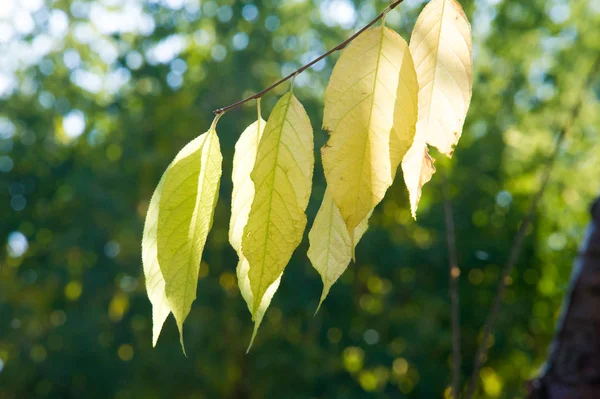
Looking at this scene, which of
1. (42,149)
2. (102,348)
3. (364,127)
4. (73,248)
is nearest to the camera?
(364,127)

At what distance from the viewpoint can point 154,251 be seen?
0.38 m

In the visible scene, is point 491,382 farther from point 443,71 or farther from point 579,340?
point 443,71

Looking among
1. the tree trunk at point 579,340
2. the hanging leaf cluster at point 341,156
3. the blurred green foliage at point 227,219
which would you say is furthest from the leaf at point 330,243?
the blurred green foliage at point 227,219

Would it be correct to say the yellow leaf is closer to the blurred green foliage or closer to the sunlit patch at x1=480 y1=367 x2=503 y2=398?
the blurred green foliage

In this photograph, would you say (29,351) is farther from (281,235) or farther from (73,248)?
(281,235)

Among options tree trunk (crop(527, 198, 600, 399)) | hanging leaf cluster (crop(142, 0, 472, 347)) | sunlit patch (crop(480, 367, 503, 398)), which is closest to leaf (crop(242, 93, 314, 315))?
hanging leaf cluster (crop(142, 0, 472, 347))

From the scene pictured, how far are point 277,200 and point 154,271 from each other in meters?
0.09

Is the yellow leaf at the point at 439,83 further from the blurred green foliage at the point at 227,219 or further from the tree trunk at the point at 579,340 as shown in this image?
the blurred green foliage at the point at 227,219

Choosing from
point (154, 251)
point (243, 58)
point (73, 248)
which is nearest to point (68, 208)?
point (73, 248)

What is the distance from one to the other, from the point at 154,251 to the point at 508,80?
5497mm

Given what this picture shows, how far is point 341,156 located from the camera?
1.00 feet

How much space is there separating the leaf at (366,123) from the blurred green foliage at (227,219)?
4342 mm

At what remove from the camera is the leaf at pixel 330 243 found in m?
0.36

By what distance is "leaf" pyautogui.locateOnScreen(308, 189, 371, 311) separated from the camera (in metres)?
0.36
